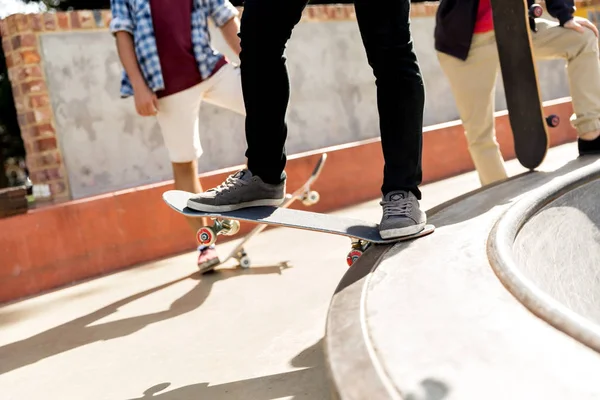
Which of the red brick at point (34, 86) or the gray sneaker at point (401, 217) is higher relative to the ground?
the red brick at point (34, 86)

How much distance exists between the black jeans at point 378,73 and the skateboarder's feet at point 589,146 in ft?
5.28

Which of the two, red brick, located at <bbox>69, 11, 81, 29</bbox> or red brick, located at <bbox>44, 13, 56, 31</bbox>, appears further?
red brick, located at <bbox>69, 11, 81, 29</bbox>

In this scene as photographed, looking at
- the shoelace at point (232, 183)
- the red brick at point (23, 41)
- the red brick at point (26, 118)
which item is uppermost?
the red brick at point (23, 41)

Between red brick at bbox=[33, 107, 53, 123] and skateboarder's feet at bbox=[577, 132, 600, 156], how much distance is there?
129 inches

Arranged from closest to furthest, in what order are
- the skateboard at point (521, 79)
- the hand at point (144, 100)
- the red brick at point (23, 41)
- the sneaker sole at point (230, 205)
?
the sneaker sole at point (230, 205)
the skateboard at point (521, 79)
the hand at point (144, 100)
the red brick at point (23, 41)

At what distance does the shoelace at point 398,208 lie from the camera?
194 cm

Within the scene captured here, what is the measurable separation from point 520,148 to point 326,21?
3.33 meters

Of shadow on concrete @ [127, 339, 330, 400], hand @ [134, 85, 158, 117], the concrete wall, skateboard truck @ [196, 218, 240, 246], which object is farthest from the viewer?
the concrete wall

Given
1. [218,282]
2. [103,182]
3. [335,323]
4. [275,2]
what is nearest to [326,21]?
[103,182]

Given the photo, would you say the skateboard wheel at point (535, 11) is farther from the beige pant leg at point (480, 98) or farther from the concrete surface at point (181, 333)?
the concrete surface at point (181, 333)

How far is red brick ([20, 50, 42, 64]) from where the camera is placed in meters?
4.09

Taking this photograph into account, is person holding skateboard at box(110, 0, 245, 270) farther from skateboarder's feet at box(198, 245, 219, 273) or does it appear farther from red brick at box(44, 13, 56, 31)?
red brick at box(44, 13, 56, 31)

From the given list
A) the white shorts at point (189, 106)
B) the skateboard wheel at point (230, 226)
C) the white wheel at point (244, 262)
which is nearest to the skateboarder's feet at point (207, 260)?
the white wheel at point (244, 262)

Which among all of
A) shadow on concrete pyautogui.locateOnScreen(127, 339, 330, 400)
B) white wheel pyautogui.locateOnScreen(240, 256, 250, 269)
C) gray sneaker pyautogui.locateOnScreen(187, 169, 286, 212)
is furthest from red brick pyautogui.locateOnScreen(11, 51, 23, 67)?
shadow on concrete pyautogui.locateOnScreen(127, 339, 330, 400)
